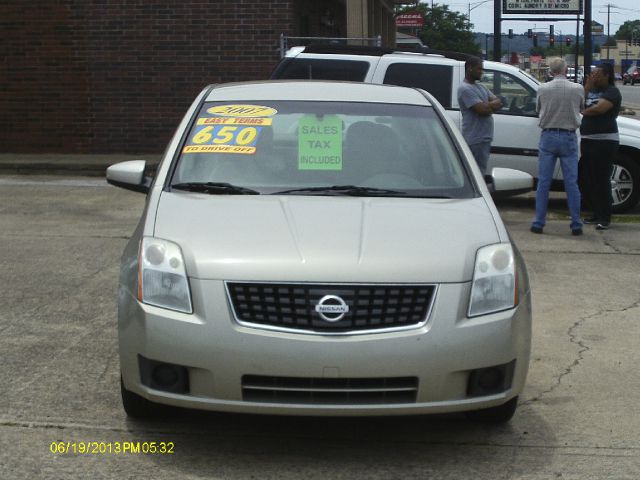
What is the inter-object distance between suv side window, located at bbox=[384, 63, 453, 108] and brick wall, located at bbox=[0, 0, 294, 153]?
15.5 ft

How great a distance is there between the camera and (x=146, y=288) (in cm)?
463

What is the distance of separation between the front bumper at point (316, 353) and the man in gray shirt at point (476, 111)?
703cm

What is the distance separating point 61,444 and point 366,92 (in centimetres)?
263

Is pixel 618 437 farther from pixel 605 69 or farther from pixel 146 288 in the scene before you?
pixel 605 69

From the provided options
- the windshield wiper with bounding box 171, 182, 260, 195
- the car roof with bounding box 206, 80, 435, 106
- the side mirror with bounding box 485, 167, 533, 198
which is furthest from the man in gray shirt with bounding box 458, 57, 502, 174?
the windshield wiper with bounding box 171, 182, 260, 195

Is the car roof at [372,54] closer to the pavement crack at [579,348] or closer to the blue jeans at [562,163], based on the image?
the blue jeans at [562,163]

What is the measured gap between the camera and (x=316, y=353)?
4.38 meters

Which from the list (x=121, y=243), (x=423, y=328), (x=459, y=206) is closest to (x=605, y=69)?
(x=121, y=243)

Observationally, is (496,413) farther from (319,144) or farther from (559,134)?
(559,134)

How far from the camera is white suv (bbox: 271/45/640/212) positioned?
12711 millimetres

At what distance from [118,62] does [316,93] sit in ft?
39.3

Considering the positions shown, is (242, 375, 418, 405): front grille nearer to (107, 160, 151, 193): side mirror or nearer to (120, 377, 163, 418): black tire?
(120, 377, 163, 418): black tire

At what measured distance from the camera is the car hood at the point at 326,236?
14.8ft

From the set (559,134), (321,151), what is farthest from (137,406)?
(559,134)
